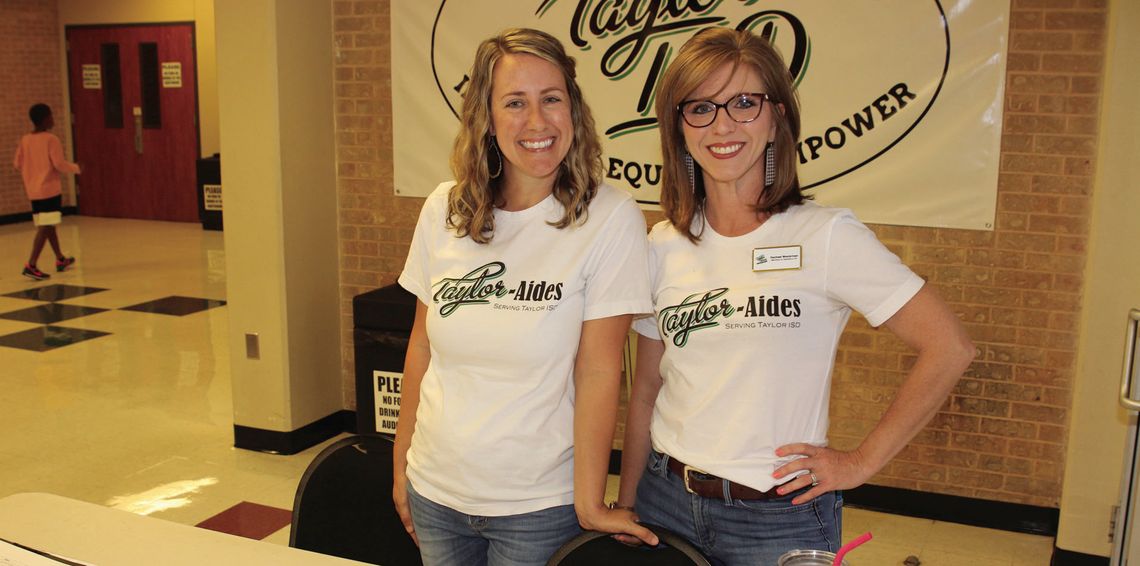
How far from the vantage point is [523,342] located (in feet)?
5.96

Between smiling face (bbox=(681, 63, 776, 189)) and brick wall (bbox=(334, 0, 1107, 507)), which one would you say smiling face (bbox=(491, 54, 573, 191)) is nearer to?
smiling face (bbox=(681, 63, 776, 189))

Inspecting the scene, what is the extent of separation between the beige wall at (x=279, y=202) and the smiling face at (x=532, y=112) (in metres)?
2.89

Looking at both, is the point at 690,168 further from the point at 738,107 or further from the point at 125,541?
the point at 125,541

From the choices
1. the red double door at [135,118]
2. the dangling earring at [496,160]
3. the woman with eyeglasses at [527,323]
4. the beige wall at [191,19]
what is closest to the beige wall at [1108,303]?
the woman with eyeglasses at [527,323]

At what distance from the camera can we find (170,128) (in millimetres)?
12625

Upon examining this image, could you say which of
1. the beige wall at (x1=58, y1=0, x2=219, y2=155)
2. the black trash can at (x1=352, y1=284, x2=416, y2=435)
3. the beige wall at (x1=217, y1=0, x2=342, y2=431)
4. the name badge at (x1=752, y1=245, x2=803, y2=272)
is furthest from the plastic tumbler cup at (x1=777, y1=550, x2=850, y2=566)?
the beige wall at (x1=58, y1=0, x2=219, y2=155)

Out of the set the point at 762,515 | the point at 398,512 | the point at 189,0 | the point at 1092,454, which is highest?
the point at 189,0

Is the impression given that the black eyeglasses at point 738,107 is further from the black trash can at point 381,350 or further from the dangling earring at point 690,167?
the black trash can at point 381,350

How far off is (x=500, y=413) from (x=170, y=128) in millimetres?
12085

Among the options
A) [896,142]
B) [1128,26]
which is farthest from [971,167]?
[1128,26]

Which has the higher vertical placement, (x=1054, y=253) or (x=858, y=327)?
(x=1054, y=253)

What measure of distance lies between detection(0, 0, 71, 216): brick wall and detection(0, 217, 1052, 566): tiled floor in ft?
13.3

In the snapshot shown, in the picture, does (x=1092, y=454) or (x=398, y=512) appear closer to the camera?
(x=398, y=512)

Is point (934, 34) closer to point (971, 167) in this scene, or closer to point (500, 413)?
point (971, 167)
